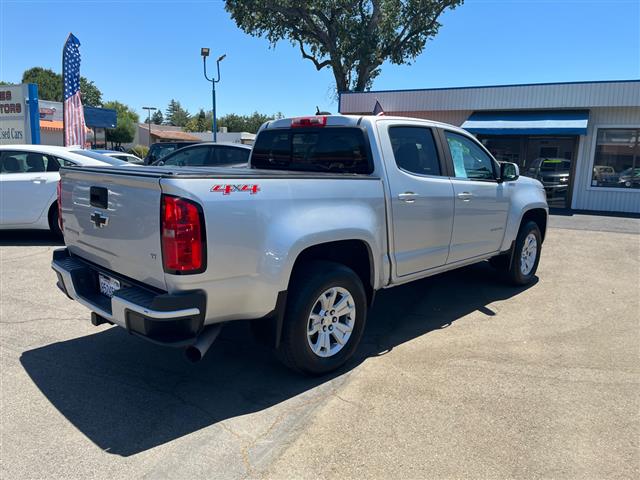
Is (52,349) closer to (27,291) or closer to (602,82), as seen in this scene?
(27,291)

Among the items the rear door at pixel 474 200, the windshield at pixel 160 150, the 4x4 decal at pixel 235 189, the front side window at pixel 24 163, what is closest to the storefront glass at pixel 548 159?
the windshield at pixel 160 150

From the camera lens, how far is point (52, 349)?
417 cm

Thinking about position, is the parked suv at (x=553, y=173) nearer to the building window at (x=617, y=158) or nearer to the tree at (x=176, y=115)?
the building window at (x=617, y=158)

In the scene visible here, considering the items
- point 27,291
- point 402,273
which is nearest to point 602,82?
point 402,273

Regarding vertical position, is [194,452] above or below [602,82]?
below

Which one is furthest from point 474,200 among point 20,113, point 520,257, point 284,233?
point 20,113

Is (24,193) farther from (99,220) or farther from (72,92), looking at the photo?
(72,92)

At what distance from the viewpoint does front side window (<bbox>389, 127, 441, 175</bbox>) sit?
4.34 meters

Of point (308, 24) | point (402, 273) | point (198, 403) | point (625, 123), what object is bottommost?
point (198, 403)

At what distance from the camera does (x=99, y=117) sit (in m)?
36.9

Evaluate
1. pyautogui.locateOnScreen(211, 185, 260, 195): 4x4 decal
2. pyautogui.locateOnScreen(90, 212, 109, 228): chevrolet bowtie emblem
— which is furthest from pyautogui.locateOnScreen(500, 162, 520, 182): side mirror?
pyautogui.locateOnScreen(90, 212, 109, 228): chevrolet bowtie emblem

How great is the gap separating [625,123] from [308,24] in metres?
18.3

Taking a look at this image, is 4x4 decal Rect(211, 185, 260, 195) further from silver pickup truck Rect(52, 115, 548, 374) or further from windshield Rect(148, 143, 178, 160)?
windshield Rect(148, 143, 178, 160)

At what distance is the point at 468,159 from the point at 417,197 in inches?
51.9
